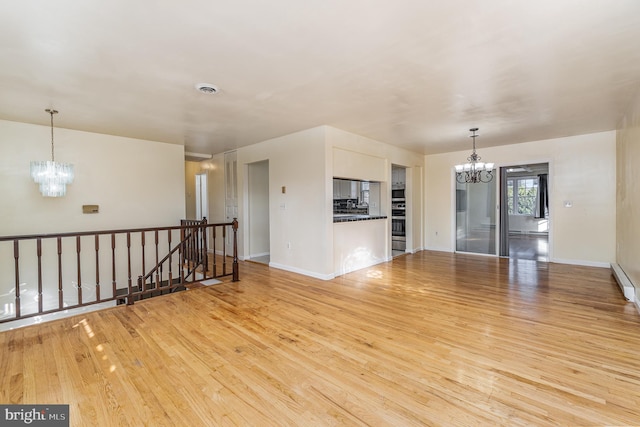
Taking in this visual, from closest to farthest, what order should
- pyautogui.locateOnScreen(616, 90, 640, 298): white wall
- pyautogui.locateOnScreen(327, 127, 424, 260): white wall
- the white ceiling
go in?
1. the white ceiling
2. pyautogui.locateOnScreen(616, 90, 640, 298): white wall
3. pyautogui.locateOnScreen(327, 127, 424, 260): white wall

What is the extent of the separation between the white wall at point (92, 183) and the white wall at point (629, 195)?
23.6 ft

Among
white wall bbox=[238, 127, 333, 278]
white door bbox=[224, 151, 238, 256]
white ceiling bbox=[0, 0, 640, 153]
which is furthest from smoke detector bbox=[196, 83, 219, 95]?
white door bbox=[224, 151, 238, 256]

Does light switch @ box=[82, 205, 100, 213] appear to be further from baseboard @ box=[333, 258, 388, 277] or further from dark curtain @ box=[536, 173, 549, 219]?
dark curtain @ box=[536, 173, 549, 219]

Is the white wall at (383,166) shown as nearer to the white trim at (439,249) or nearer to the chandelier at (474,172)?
the white trim at (439,249)

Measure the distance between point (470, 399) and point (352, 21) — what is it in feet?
8.50

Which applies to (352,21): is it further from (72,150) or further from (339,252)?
(72,150)

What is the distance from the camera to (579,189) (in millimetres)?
5531

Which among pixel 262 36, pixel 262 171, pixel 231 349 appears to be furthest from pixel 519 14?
pixel 262 171

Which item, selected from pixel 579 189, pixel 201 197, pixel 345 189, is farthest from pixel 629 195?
pixel 201 197

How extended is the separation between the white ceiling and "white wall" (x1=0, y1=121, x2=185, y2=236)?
1.45 feet

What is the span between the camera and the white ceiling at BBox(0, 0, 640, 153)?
6.27ft

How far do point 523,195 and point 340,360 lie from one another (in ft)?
35.2

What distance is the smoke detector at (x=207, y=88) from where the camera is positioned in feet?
9.89

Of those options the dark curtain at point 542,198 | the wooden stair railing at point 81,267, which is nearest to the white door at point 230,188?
the wooden stair railing at point 81,267
